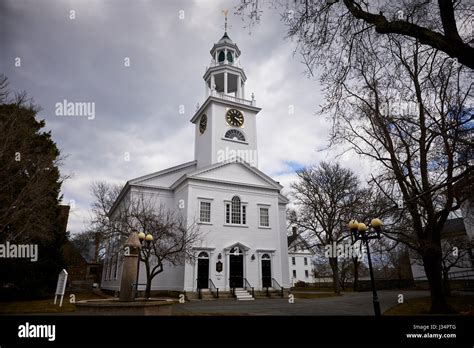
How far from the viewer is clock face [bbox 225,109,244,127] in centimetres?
3050

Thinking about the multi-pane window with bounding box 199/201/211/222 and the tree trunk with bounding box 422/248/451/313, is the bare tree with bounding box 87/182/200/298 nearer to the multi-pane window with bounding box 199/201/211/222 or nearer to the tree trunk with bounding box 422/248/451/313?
the multi-pane window with bounding box 199/201/211/222

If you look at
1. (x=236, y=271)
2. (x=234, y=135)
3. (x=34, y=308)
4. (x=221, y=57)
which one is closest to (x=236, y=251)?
(x=236, y=271)

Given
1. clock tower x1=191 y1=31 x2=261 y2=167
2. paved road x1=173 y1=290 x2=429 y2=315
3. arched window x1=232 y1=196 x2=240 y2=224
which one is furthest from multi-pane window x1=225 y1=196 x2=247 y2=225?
paved road x1=173 y1=290 x2=429 y2=315

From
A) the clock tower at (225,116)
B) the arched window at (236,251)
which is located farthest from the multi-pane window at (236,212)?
the clock tower at (225,116)

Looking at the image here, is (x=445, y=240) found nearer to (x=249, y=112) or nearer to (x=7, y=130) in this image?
(x=249, y=112)

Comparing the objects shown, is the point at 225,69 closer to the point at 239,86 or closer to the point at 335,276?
the point at 239,86

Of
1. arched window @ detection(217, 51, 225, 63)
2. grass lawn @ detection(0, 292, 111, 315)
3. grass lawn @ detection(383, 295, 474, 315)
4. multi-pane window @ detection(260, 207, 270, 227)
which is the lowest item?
grass lawn @ detection(383, 295, 474, 315)

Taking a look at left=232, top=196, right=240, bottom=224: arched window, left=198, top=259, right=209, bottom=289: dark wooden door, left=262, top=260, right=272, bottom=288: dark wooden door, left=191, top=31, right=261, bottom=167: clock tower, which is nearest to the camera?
left=198, top=259, right=209, bottom=289: dark wooden door

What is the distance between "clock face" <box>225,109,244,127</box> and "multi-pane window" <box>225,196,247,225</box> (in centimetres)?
860

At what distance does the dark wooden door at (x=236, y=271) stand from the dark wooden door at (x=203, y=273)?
195cm

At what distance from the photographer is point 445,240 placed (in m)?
26.6

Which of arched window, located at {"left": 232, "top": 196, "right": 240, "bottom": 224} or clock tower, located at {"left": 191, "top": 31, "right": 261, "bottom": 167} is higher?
clock tower, located at {"left": 191, "top": 31, "right": 261, "bottom": 167}

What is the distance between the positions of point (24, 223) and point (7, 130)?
4.29 m

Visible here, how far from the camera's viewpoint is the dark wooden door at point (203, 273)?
22734mm
